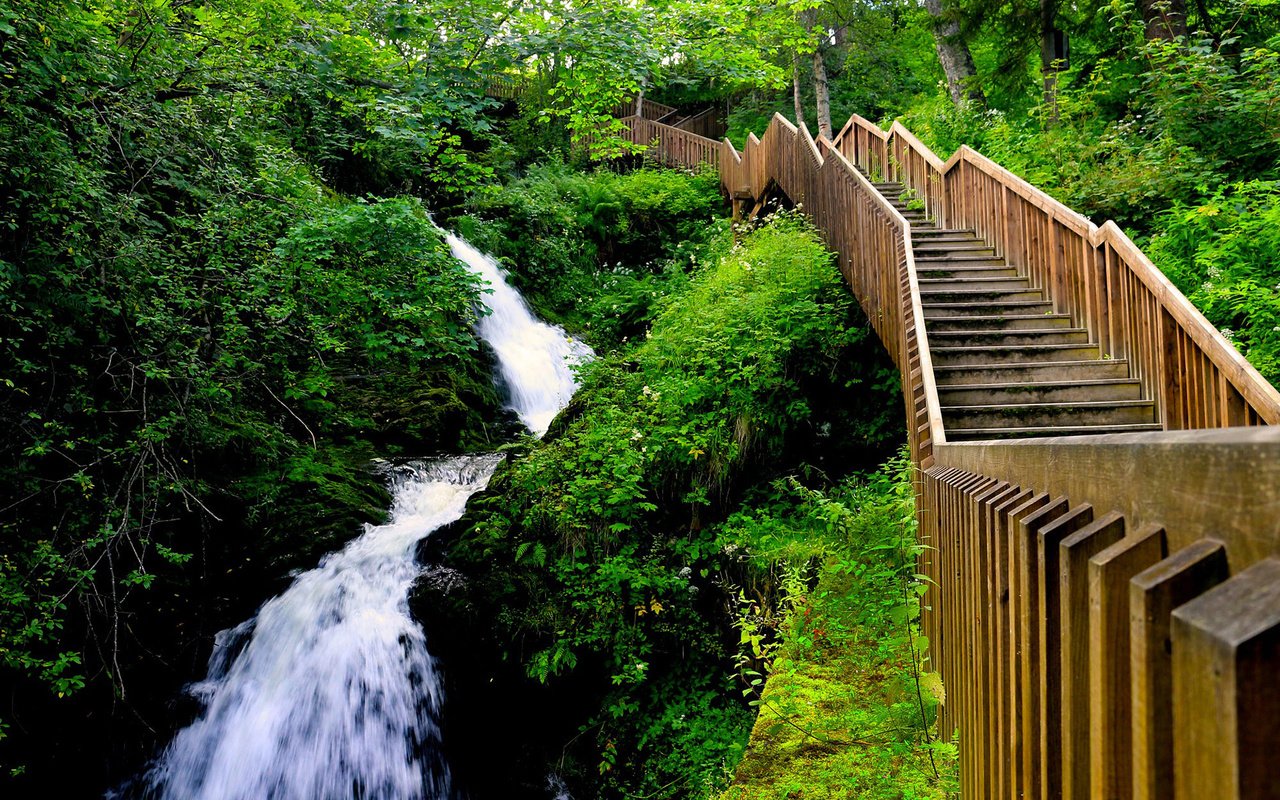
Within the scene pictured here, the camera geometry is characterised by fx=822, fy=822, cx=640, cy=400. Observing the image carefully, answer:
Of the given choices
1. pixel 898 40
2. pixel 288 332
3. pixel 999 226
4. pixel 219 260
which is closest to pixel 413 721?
pixel 288 332

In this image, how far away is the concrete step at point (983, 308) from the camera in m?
8.70

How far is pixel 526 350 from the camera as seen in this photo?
51.2 ft

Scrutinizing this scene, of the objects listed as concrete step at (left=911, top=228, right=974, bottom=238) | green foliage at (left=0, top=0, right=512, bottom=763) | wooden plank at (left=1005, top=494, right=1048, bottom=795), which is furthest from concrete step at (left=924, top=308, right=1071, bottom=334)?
wooden plank at (left=1005, top=494, right=1048, bottom=795)

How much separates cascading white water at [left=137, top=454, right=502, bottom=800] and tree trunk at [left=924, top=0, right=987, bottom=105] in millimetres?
14574

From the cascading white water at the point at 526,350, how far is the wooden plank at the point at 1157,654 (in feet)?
41.5

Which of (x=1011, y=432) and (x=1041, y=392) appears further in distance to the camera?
(x=1041, y=392)

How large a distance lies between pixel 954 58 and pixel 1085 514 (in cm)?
1933

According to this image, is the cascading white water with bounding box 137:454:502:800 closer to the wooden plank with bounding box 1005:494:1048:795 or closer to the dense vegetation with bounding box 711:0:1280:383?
the wooden plank with bounding box 1005:494:1048:795

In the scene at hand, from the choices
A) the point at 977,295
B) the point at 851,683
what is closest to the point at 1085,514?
the point at 851,683

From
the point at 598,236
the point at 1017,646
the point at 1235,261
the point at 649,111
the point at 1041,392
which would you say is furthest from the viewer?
the point at 649,111

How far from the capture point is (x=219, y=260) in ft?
25.6

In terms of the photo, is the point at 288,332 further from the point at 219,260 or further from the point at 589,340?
the point at 589,340

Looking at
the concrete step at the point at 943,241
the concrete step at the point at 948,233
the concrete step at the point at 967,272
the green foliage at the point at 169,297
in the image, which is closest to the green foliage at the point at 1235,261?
the concrete step at the point at 967,272

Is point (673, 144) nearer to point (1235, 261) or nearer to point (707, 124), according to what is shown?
point (707, 124)
